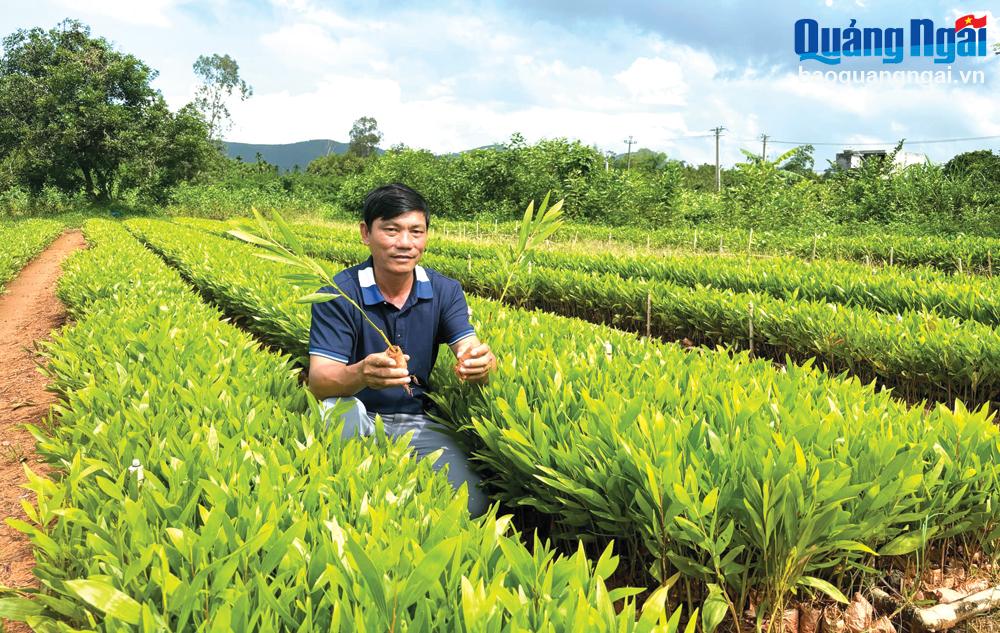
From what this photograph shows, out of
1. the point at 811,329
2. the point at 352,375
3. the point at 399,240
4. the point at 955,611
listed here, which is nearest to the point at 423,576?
the point at 352,375

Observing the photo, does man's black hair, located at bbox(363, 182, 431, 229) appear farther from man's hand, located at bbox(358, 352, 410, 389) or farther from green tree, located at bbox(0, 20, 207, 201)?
green tree, located at bbox(0, 20, 207, 201)

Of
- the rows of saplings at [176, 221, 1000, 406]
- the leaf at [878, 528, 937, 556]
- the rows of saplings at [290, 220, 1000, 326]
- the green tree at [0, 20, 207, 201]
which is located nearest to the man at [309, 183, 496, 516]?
the leaf at [878, 528, 937, 556]

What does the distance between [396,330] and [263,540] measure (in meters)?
1.77

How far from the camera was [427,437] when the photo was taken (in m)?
3.39

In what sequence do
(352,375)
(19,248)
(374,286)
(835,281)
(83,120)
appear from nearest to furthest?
(352,375), (374,286), (835,281), (19,248), (83,120)

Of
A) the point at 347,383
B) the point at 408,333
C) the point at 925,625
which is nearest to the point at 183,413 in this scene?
the point at 347,383

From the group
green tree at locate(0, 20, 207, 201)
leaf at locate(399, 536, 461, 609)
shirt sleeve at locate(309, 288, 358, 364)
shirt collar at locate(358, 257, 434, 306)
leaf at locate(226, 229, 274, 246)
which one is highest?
green tree at locate(0, 20, 207, 201)

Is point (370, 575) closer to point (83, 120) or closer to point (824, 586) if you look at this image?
point (824, 586)

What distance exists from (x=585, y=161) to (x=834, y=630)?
1172 inches

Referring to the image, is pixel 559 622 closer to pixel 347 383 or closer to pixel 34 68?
pixel 347 383

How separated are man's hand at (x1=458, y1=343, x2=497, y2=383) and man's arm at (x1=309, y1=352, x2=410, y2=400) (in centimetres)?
30

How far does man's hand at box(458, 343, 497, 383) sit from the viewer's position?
9.44ft

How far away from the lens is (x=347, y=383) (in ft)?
9.32

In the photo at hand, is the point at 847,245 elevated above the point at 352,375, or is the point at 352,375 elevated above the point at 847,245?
the point at 847,245
